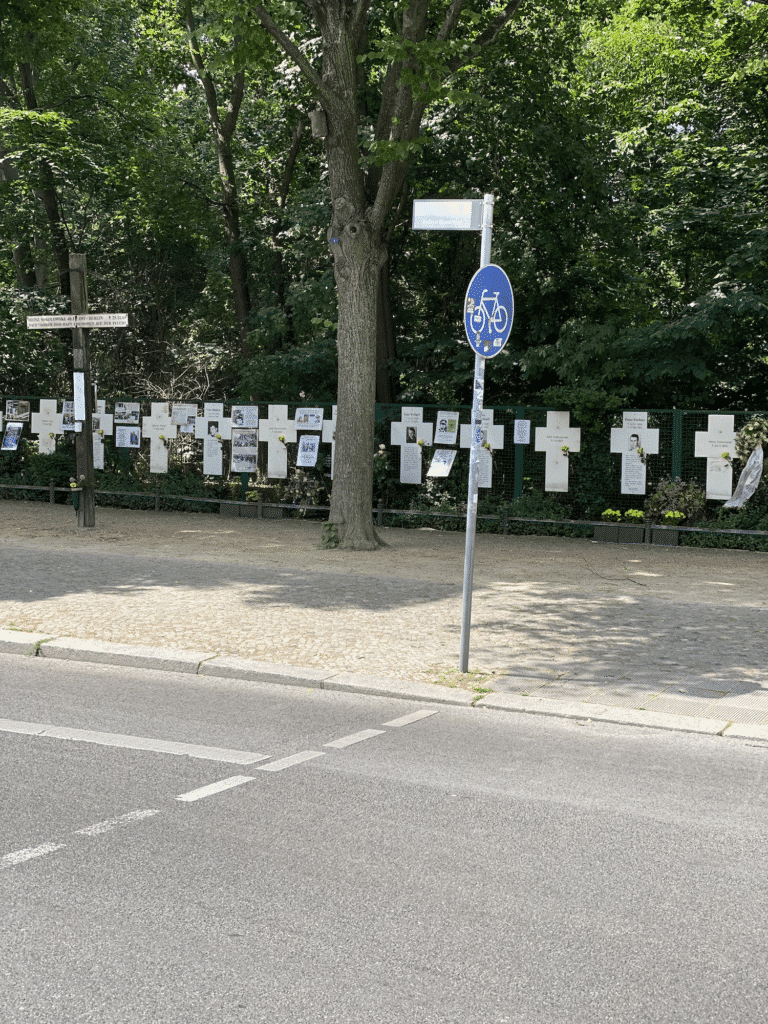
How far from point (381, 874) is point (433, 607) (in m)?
6.40

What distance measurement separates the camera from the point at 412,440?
18.9 meters

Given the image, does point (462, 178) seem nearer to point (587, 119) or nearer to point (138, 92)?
point (587, 119)

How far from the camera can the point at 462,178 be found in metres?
21.2

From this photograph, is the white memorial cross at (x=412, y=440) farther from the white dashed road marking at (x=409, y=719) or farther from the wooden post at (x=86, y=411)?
the white dashed road marking at (x=409, y=719)

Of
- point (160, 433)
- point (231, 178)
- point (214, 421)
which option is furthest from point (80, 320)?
point (231, 178)

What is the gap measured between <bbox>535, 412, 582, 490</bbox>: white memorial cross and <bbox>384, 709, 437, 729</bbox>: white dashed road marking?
1081 centimetres

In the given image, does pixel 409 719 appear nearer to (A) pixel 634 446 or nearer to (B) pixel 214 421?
(A) pixel 634 446

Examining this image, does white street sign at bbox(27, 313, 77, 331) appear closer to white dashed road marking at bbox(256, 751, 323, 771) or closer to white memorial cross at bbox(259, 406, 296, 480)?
white memorial cross at bbox(259, 406, 296, 480)

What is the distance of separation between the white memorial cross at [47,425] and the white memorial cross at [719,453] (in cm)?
1260

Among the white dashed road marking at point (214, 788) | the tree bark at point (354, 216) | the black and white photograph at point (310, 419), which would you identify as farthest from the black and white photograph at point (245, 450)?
the white dashed road marking at point (214, 788)

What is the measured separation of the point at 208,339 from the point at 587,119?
539 inches

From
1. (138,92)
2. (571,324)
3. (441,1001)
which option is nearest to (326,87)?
(571,324)

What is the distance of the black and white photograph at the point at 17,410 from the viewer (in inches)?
907

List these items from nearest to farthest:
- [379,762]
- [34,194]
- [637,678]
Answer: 1. [379,762]
2. [637,678]
3. [34,194]
